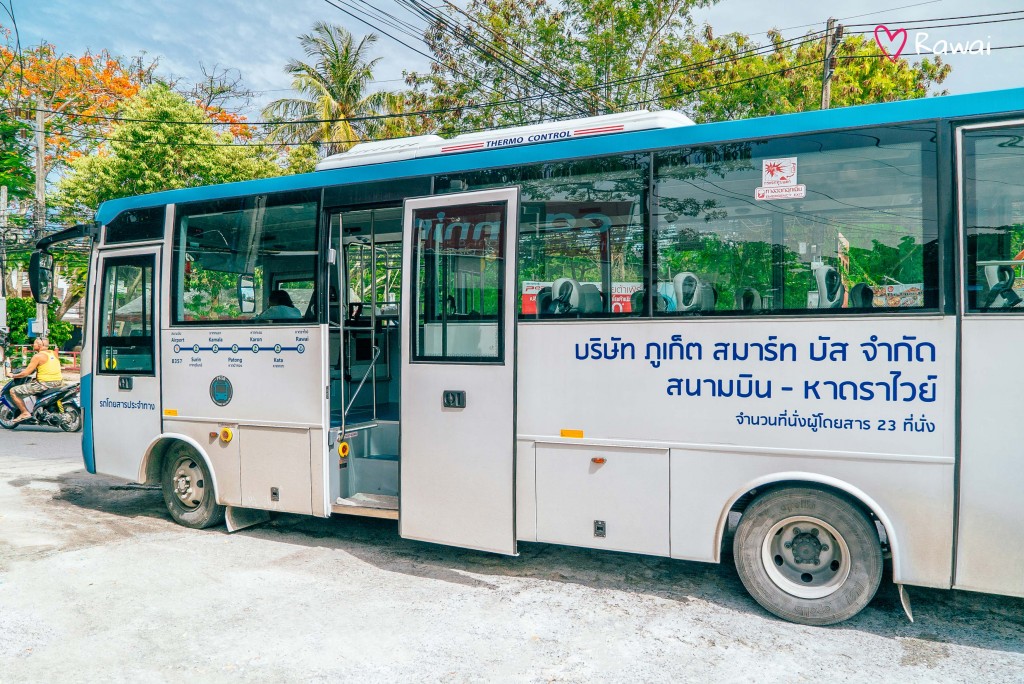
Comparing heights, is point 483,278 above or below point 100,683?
above

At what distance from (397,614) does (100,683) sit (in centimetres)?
166

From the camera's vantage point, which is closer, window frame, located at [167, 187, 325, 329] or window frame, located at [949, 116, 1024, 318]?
window frame, located at [949, 116, 1024, 318]

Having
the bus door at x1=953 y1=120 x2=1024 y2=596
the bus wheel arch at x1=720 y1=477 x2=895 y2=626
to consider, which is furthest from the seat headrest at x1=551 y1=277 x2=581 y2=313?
the bus door at x1=953 y1=120 x2=1024 y2=596

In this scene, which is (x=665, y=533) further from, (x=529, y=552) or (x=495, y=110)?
(x=495, y=110)

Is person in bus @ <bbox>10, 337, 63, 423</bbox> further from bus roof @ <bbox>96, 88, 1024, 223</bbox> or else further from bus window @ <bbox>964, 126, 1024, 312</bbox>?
bus window @ <bbox>964, 126, 1024, 312</bbox>

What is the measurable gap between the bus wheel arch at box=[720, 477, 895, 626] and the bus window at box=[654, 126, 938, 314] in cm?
114

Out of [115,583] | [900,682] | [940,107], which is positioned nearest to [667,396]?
[900,682]

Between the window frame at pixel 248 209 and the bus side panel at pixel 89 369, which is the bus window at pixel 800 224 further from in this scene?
the bus side panel at pixel 89 369

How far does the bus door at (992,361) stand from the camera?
13.0 feet

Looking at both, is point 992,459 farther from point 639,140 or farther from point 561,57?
point 561,57

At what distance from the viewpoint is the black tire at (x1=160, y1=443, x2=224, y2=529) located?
6.79 metres

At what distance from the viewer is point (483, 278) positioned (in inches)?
210

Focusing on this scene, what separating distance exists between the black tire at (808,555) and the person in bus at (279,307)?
3882mm

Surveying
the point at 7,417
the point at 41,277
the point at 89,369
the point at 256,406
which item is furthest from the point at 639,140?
the point at 7,417
